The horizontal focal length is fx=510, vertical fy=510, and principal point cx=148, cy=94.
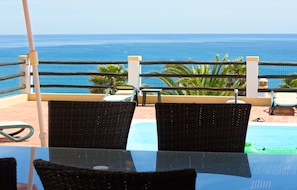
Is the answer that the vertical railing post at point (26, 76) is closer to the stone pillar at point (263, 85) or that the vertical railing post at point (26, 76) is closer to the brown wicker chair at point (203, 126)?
the stone pillar at point (263, 85)

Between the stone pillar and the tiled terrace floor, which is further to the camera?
the stone pillar

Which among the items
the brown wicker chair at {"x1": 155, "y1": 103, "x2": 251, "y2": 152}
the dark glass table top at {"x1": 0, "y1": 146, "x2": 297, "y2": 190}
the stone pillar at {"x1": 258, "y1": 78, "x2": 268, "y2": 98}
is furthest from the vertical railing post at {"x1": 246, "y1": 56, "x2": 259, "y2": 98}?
the dark glass table top at {"x1": 0, "y1": 146, "x2": 297, "y2": 190}

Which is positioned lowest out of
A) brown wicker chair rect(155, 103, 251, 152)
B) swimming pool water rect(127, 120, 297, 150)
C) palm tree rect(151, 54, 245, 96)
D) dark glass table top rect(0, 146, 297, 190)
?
swimming pool water rect(127, 120, 297, 150)

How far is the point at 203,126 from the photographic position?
111 inches

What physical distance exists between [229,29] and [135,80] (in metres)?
16.7

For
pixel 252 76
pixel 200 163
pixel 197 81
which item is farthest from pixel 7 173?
pixel 197 81

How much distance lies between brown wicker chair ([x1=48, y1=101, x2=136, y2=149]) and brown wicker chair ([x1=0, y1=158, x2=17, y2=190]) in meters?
1.44

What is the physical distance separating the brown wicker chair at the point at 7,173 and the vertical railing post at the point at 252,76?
9.08 metres

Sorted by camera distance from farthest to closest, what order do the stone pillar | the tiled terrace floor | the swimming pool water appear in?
the stone pillar, the tiled terrace floor, the swimming pool water

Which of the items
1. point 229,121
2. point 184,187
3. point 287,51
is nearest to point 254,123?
point 229,121

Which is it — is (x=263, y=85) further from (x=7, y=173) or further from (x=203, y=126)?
(x=7, y=173)

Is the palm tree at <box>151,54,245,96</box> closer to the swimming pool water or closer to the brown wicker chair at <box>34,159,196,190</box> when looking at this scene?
the swimming pool water

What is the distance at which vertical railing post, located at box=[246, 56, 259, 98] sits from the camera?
402 inches

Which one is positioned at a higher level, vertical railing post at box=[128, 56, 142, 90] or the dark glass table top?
the dark glass table top
